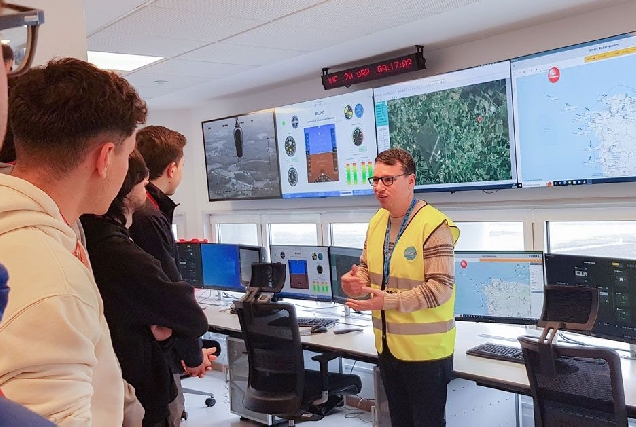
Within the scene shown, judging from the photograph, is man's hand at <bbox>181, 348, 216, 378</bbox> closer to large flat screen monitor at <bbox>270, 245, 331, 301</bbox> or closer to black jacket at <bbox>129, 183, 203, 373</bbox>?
black jacket at <bbox>129, 183, 203, 373</bbox>

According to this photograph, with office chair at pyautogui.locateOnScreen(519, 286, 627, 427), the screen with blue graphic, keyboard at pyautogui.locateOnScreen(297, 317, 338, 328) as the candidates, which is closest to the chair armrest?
keyboard at pyautogui.locateOnScreen(297, 317, 338, 328)

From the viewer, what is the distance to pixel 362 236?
16.8ft

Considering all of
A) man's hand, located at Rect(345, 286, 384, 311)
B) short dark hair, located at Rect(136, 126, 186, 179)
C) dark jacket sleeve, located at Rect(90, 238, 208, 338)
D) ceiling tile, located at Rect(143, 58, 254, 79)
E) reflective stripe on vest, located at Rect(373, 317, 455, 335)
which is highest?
ceiling tile, located at Rect(143, 58, 254, 79)

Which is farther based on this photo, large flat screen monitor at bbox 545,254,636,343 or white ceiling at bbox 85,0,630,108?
white ceiling at bbox 85,0,630,108

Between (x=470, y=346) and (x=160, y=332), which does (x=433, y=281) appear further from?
(x=160, y=332)

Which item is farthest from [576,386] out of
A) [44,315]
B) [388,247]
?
[44,315]

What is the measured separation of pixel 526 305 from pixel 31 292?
298 centimetres

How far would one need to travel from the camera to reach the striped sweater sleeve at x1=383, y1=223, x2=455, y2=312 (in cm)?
266

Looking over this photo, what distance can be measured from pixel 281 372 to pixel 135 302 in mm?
2007

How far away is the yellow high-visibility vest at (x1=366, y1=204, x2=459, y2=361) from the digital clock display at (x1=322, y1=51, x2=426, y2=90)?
164 centimetres

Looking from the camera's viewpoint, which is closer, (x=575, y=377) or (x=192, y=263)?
(x=575, y=377)

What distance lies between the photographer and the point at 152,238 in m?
2.14

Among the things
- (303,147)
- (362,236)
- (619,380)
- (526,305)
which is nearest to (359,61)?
(303,147)

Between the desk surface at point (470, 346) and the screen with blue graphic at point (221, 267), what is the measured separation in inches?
20.6
